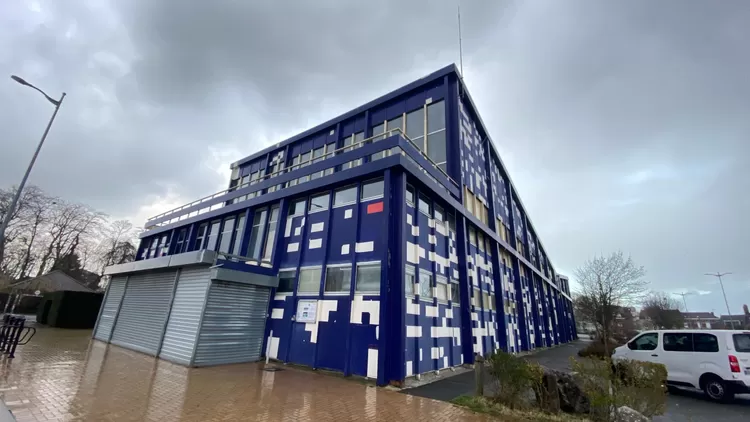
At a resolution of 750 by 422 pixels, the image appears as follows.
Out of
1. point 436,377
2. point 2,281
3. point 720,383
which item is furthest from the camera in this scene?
point 2,281

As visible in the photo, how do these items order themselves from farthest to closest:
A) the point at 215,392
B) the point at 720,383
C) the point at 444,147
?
the point at 444,147 < the point at 720,383 < the point at 215,392

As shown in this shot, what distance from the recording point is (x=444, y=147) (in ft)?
51.2

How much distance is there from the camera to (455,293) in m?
13.4

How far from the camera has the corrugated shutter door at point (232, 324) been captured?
10.6m

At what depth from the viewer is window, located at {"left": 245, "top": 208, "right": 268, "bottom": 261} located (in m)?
15.7

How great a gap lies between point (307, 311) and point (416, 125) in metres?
10.9

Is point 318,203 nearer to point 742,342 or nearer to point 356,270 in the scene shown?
point 356,270

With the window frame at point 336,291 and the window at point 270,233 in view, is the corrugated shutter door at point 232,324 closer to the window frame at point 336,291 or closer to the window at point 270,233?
the window at point 270,233

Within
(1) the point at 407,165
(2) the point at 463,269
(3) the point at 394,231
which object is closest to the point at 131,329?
(3) the point at 394,231

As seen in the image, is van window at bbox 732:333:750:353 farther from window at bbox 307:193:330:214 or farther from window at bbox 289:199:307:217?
window at bbox 289:199:307:217

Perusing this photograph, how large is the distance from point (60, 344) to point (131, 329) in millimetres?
2617

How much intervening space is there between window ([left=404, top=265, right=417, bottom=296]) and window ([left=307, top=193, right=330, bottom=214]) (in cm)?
444

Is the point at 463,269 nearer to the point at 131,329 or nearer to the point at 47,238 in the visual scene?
the point at 131,329

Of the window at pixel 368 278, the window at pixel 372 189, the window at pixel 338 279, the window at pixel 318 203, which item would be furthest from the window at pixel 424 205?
the window at pixel 318 203
